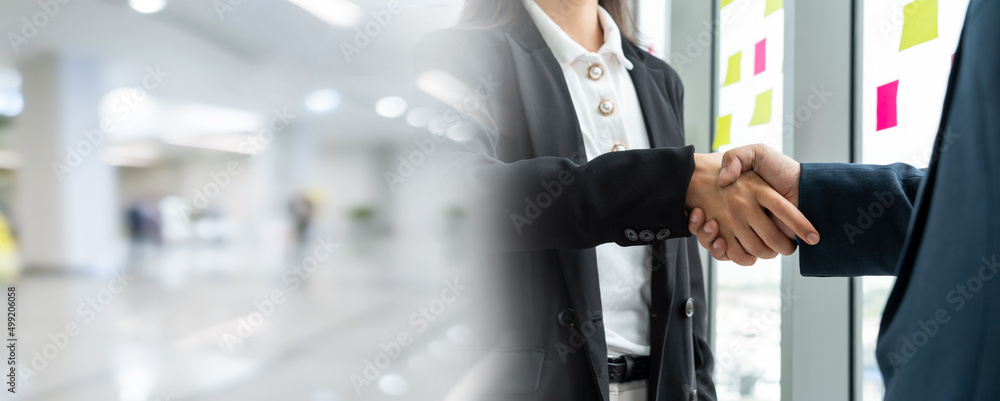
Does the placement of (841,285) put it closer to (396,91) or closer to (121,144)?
(396,91)

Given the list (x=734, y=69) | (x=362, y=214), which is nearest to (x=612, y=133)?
(x=362, y=214)

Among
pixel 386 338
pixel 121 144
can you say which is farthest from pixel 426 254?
pixel 121 144

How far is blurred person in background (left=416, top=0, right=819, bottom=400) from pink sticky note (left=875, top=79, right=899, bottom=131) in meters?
0.44

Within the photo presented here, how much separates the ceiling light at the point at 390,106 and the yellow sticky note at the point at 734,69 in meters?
0.99

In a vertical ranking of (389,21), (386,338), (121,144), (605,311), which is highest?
(389,21)

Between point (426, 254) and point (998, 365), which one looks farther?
point (426, 254)

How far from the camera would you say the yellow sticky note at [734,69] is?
1.57 m

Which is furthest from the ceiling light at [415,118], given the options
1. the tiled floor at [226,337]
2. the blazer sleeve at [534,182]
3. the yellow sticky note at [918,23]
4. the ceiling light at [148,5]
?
the yellow sticky note at [918,23]

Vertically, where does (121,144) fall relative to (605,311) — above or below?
above

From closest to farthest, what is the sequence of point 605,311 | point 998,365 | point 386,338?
point 998,365
point 605,311
point 386,338

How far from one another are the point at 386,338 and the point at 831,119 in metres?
1.07

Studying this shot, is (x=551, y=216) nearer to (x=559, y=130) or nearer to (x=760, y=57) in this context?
(x=559, y=130)

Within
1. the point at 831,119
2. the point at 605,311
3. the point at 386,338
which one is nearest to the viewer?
the point at 605,311

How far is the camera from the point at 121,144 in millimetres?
→ 1158
